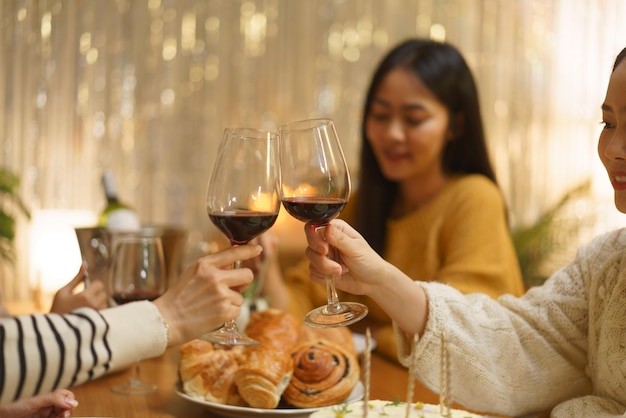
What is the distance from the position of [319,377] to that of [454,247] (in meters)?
0.96

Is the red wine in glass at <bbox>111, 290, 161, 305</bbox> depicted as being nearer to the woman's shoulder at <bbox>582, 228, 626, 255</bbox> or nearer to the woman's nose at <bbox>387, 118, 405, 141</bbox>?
the woman's shoulder at <bbox>582, 228, 626, 255</bbox>

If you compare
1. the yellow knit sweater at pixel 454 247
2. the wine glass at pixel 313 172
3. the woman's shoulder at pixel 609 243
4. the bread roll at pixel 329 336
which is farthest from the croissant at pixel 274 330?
the woman's shoulder at pixel 609 243

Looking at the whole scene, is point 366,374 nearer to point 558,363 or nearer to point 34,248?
point 558,363

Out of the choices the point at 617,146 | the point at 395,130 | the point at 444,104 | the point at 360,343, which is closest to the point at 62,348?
the point at 617,146

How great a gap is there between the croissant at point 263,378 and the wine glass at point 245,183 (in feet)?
0.41

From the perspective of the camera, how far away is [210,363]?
1354mm

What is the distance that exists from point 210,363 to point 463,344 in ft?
1.53

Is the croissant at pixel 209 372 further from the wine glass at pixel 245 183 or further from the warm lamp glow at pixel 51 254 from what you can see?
the warm lamp glow at pixel 51 254

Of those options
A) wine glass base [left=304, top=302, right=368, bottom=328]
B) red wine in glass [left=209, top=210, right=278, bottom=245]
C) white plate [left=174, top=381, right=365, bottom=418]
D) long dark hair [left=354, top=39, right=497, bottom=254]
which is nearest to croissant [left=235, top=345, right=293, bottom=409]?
white plate [left=174, top=381, right=365, bottom=418]

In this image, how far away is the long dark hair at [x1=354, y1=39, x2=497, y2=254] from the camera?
2354mm

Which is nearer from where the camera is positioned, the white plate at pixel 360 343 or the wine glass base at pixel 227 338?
the wine glass base at pixel 227 338

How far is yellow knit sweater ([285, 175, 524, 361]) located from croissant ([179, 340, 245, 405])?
68 cm

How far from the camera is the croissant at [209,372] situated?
4.30 ft

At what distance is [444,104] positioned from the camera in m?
2.36
